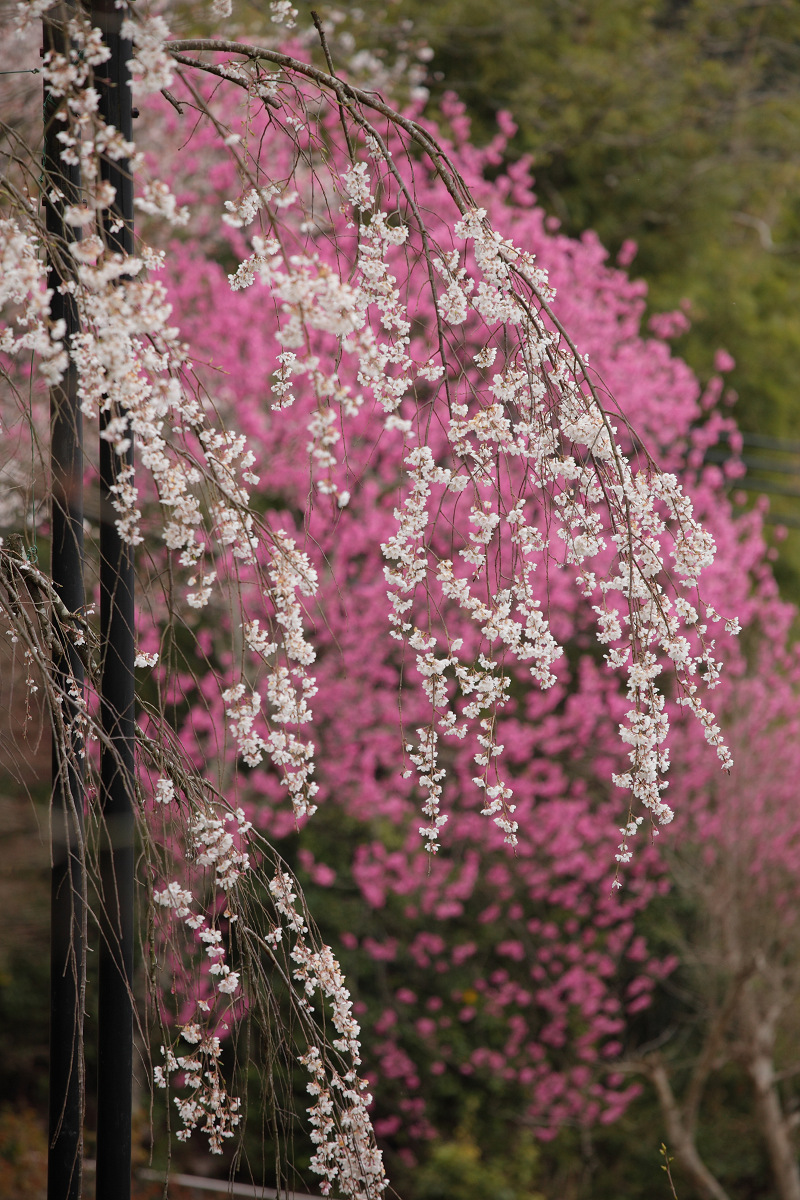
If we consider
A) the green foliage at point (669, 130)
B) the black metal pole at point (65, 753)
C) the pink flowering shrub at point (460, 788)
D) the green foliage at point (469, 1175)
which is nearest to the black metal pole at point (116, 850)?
the black metal pole at point (65, 753)

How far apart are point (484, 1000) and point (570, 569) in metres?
2.90

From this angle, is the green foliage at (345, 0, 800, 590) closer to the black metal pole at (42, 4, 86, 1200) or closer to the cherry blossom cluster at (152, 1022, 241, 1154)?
the black metal pole at (42, 4, 86, 1200)

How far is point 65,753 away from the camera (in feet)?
4.68

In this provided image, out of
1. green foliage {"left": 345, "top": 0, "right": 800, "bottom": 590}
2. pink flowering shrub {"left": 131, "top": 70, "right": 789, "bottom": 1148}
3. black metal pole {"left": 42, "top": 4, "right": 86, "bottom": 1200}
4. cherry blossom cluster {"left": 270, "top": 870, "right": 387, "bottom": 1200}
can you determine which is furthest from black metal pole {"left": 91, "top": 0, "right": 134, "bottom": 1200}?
green foliage {"left": 345, "top": 0, "right": 800, "bottom": 590}

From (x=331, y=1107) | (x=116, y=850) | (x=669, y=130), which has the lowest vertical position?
(x=331, y=1107)

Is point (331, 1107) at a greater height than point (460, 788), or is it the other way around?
point (460, 788)

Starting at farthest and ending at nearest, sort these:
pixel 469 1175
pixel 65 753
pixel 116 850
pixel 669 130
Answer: pixel 669 130
pixel 469 1175
pixel 116 850
pixel 65 753

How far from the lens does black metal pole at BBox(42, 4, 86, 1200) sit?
4.73 feet

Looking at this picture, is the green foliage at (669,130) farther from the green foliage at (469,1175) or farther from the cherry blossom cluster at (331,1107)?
the cherry blossom cluster at (331,1107)

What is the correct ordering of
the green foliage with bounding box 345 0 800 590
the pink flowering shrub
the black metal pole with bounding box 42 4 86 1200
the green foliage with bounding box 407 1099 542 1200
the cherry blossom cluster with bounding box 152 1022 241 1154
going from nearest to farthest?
the black metal pole with bounding box 42 4 86 1200 < the cherry blossom cluster with bounding box 152 1022 241 1154 < the pink flowering shrub < the green foliage with bounding box 407 1099 542 1200 < the green foliage with bounding box 345 0 800 590

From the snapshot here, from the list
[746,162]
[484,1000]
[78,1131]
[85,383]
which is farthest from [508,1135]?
[746,162]

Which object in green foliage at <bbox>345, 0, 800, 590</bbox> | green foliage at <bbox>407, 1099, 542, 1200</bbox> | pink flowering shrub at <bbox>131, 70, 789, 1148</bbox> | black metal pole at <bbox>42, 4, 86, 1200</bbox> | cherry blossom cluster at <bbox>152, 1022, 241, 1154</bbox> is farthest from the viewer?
green foliage at <bbox>345, 0, 800, 590</bbox>

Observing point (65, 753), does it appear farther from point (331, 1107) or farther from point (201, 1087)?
point (331, 1107)

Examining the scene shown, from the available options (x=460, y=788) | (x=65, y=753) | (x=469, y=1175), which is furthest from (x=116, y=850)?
(x=469, y=1175)
